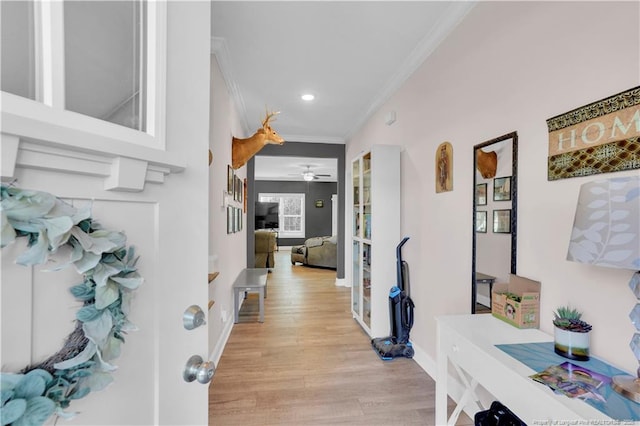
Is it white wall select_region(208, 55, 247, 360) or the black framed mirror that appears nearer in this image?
the black framed mirror

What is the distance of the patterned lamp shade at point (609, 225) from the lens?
2.97 feet

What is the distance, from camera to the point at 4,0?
42 cm

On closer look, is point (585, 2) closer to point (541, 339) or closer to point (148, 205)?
point (541, 339)

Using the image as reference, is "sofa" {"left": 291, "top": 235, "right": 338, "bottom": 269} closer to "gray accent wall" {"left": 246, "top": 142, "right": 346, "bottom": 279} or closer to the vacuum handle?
"gray accent wall" {"left": 246, "top": 142, "right": 346, "bottom": 279}

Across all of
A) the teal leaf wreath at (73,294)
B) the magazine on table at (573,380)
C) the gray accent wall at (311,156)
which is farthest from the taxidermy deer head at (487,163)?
the gray accent wall at (311,156)

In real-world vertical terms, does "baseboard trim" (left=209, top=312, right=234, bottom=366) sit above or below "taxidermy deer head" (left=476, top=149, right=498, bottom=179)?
below

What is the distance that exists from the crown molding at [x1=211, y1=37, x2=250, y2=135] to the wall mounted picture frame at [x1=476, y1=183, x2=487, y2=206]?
7.35 ft

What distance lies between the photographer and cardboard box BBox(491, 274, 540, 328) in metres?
1.50

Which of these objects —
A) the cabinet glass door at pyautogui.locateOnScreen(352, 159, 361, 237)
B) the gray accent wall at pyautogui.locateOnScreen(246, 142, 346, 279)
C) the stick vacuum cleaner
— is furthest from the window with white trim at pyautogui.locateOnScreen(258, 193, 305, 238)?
the stick vacuum cleaner

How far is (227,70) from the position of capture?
2.93m

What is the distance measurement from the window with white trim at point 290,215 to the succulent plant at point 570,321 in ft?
32.7

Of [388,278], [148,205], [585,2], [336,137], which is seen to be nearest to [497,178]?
[585,2]

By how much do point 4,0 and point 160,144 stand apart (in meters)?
0.29

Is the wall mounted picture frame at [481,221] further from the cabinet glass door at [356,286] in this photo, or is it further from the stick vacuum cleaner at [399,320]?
the cabinet glass door at [356,286]
